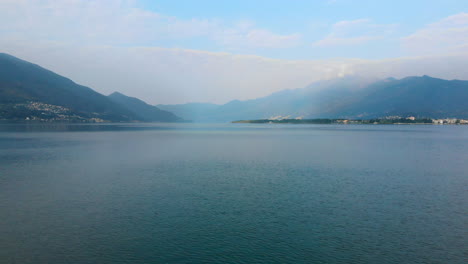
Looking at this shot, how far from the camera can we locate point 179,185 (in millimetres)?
41281

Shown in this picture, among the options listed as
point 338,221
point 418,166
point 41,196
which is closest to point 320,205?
point 338,221

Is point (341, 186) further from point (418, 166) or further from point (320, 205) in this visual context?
point (418, 166)

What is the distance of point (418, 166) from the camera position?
60281 mm

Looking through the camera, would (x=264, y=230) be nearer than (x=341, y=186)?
Yes

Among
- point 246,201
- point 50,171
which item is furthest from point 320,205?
point 50,171

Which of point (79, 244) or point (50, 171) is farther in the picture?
point (50, 171)

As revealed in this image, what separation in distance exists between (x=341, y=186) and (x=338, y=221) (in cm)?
1448

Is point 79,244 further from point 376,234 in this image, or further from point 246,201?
point 376,234

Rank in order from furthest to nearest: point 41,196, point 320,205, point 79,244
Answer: point 41,196, point 320,205, point 79,244

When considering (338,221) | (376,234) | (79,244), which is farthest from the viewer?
(338,221)

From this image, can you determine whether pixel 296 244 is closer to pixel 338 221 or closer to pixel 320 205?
pixel 338 221

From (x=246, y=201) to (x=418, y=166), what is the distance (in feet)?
138

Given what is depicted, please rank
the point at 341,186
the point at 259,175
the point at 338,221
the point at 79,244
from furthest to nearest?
the point at 259,175
the point at 341,186
the point at 338,221
the point at 79,244

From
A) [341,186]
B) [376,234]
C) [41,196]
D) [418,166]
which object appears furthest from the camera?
[418,166]
